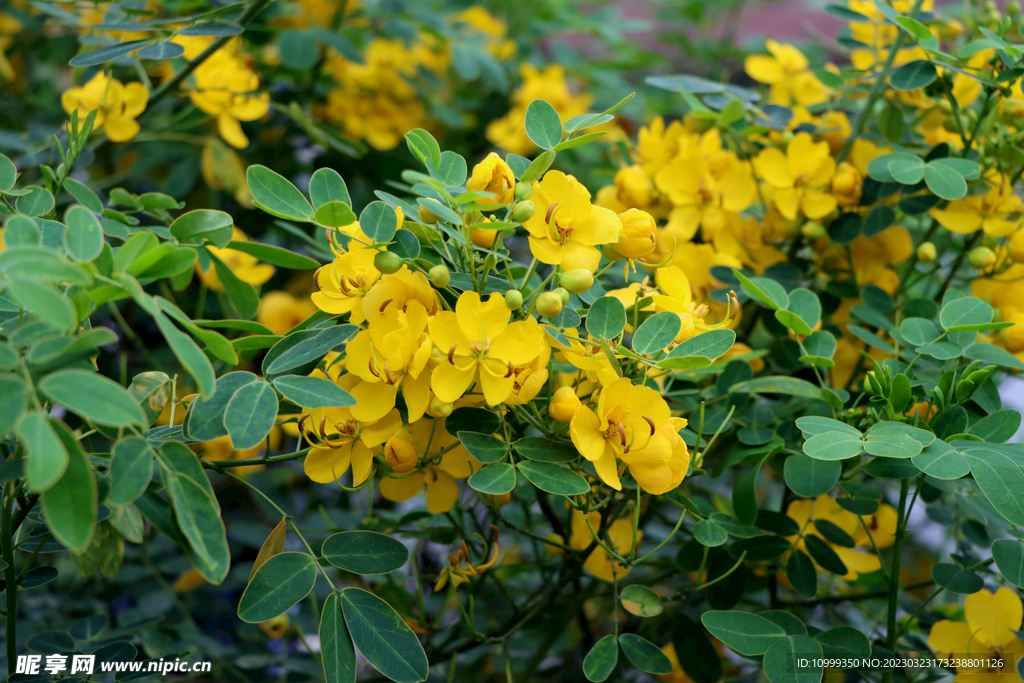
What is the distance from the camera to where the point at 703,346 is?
0.65 m

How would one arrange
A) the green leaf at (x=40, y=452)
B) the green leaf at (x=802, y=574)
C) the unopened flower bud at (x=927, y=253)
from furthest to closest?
the unopened flower bud at (x=927, y=253)
the green leaf at (x=802, y=574)
the green leaf at (x=40, y=452)

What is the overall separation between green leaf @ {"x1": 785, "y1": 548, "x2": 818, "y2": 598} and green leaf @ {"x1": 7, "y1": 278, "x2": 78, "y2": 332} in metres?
0.78

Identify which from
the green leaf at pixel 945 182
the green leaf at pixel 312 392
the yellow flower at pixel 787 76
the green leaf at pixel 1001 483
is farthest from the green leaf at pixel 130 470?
the yellow flower at pixel 787 76

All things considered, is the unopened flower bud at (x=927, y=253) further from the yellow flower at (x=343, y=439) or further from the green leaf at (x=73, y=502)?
the green leaf at (x=73, y=502)

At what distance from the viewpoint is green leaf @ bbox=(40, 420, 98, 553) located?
435mm

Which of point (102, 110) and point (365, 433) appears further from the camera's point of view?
point (102, 110)

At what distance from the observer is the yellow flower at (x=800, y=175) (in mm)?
928

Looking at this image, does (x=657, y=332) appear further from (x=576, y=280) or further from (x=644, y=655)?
(x=644, y=655)

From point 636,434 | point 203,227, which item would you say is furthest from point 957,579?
point 203,227

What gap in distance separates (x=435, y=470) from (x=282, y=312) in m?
0.63

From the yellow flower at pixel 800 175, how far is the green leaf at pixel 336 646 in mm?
741

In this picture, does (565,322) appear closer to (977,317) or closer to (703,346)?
(703,346)

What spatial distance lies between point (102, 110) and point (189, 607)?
2.55 ft

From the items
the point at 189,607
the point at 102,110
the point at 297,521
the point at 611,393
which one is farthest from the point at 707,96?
the point at 189,607
